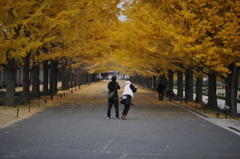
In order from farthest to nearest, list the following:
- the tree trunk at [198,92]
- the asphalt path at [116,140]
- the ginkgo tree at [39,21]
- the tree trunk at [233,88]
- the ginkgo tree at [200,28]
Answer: the tree trunk at [198,92] → the tree trunk at [233,88] → the ginkgo tree at [39,21] → the ginkgo tree at [200,28] → the asphalt path at [116,140]

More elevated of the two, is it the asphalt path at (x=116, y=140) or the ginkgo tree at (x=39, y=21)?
the ginkgo tree at (x=39, y=21)

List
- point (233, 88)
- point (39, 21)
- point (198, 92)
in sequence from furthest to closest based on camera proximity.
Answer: point (198, 92), point (233, 88), point (39, 21)

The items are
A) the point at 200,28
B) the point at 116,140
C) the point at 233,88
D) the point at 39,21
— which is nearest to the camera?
the point at 116,140

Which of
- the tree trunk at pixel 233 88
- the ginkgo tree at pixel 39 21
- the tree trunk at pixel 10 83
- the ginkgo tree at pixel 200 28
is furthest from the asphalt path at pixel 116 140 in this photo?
the tree trunk at pixel 10 83

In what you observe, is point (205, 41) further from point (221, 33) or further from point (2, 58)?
point (2, 58)

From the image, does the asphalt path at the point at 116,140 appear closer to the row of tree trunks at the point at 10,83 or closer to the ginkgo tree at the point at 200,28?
the ginkgo tree at the point at 200,28

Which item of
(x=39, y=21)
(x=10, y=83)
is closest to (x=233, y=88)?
(x=39, y=21)

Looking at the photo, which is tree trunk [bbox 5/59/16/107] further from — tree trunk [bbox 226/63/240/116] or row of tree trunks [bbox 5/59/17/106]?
tree trunk [bbox 226/63/240/116]

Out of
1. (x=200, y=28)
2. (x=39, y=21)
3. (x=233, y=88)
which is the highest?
(x=39, y=21)

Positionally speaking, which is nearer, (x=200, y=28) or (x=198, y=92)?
(x=200, y=28)

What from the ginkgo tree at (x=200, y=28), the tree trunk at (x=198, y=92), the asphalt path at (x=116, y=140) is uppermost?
the ginkgo tree at (x=200, y=28)

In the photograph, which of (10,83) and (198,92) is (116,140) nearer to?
(10,83)

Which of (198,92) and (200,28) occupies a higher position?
(200,28)

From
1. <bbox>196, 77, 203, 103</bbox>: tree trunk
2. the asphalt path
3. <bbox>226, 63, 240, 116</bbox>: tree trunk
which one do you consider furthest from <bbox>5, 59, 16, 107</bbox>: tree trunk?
<bbox>196, 77, 203, 103</bbox>: tree trunk
